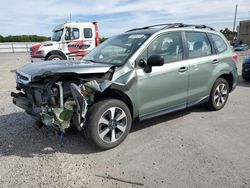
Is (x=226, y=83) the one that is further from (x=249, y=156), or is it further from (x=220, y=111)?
(x=249, y=156)

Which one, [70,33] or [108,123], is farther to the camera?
[70,33]

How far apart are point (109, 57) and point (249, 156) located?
272 cm

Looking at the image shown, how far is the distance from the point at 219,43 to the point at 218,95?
1164 millimetres

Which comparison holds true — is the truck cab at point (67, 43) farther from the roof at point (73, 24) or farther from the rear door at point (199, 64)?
the rear door at point (199, 64)

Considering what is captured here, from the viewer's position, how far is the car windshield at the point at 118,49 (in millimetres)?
3902

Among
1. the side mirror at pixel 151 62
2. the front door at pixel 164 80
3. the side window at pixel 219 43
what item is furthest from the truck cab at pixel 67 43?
the side mirror at pixel 151 62

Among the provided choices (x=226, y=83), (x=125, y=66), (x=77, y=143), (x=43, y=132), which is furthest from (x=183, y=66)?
(x=43, y=132)

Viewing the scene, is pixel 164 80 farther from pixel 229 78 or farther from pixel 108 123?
pixel 229 78

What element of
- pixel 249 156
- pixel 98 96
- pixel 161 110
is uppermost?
pixel 98 96

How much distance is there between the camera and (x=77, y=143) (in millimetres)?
3840

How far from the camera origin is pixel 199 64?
15.1 feet

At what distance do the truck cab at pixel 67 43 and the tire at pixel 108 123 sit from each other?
8.61m

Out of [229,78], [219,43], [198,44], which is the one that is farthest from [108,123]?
[229,78]

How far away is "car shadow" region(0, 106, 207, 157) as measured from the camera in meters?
3.58
